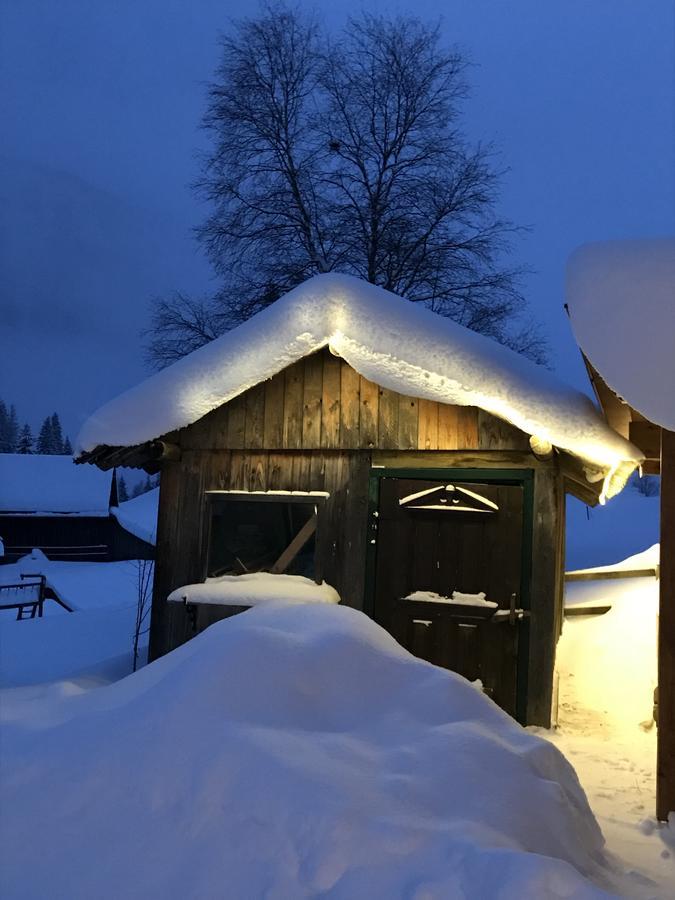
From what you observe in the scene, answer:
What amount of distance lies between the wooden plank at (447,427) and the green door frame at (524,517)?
25 cm

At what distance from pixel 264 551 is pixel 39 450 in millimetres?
81895

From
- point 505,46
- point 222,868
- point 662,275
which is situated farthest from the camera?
point 505,46

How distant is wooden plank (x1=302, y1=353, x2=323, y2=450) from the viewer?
7.95 metres

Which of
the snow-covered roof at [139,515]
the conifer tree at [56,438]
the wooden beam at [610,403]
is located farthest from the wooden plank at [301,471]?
the conifer tree at [56,438]

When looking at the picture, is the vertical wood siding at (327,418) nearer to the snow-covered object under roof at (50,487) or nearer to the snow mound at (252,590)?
the snow mound at (252,590)

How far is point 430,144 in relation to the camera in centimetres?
1781

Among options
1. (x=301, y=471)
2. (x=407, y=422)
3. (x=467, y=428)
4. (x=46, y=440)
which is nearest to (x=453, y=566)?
(x=467, y=428)

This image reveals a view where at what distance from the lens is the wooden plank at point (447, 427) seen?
743 cm

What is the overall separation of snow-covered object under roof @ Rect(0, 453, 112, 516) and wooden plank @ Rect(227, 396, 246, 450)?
30583 mm

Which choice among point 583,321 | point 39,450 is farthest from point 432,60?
point 39,450

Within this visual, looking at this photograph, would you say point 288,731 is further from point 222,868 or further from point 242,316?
point 242,316

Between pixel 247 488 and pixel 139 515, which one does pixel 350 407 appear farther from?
pixel 139 515

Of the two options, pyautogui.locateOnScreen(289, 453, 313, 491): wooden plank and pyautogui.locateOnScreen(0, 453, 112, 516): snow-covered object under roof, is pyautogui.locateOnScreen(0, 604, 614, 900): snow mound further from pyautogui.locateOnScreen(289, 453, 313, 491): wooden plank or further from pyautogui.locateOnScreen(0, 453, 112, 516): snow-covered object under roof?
pyautogui.locateOnScreen(0, 453, 112, 516): snow-covered object under roof

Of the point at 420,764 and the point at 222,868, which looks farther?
the point at 420,764
